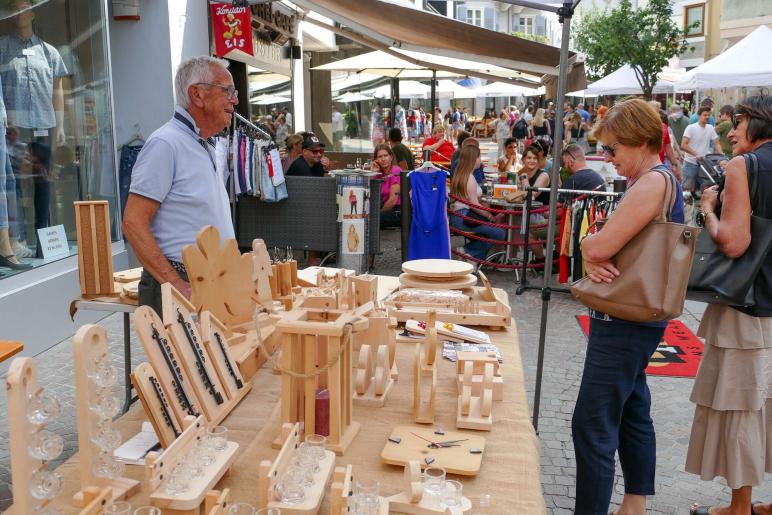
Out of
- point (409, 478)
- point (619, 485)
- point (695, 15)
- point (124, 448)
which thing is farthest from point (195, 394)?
point (695, 15)

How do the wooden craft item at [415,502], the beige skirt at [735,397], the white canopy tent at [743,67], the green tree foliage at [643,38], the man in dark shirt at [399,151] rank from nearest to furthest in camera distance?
the wooden craft item at [415,502] → the beige skirt at [735,397] → the man in dark shirt at [399,151] → the white canopy tent at [743,67] → the green tree foliage at [643,38]

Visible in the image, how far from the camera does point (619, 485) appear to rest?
341cm

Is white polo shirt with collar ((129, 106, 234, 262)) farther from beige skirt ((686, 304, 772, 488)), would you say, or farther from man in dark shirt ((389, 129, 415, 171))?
man in dark shirt ((389, 129, 415, 171))

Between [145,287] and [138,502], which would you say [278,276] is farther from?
[138,502]

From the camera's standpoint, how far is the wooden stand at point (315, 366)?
179 centimetres

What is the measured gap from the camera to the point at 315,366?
1849 millimetres

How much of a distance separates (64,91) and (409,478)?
5415mm

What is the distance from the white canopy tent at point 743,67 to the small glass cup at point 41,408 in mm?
10782

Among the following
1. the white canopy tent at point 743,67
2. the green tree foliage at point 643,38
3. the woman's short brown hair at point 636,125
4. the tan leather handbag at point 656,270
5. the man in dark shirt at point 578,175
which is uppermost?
the green tree foliage at point 643,38

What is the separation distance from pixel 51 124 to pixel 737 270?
5.12 metres

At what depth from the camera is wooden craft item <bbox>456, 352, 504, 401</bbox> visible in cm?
215

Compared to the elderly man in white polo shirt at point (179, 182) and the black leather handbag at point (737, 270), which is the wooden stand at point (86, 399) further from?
the black leather handbag at point (737, 270)

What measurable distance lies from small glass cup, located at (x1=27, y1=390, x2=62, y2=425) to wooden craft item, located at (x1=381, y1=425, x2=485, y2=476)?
788 millimetres

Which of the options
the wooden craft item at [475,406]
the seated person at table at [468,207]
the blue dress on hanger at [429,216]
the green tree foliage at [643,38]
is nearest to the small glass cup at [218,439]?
the wooden craft item at [475,406]
